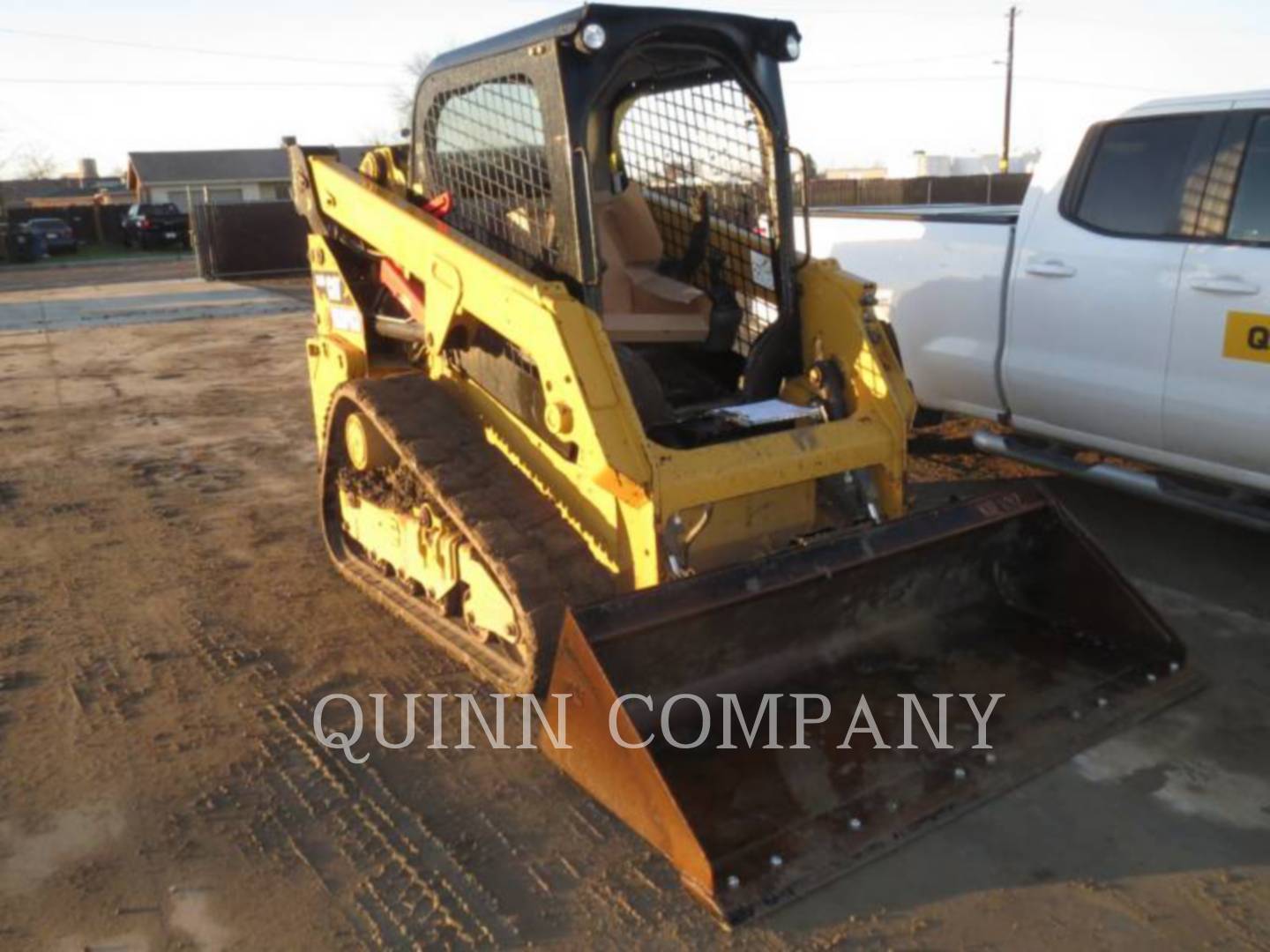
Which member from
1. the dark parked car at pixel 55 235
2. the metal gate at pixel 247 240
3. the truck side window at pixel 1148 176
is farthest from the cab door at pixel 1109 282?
the dark parked car at pixel 55 235

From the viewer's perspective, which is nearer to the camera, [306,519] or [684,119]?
[684,119]

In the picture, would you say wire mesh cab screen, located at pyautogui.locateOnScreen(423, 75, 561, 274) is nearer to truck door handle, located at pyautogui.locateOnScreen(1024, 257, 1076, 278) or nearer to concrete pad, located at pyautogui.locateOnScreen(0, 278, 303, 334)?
truck door handle, located at pyautogui.locateOnScreen(1024, 257, 1076, 278)

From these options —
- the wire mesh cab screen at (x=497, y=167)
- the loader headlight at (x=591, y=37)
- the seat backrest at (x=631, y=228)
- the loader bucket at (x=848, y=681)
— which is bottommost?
the loader bucket at (x=848, y=681)

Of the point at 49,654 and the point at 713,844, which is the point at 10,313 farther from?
the point at 713,844

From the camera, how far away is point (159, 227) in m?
34.8

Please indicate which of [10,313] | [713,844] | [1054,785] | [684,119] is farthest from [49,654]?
[10,313]

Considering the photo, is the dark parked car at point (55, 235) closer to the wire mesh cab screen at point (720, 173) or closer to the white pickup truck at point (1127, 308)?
the wire mesh cab screen at point (720, 173)

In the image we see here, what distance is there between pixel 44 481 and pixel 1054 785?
640 cm

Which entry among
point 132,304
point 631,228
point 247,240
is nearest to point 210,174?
point 247,240

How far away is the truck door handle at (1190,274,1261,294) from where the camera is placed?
4492 millimetres

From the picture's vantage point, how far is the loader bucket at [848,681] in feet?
10.2

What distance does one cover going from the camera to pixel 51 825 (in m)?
3.42

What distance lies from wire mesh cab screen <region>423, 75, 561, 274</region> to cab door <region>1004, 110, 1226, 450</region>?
2.54 meters

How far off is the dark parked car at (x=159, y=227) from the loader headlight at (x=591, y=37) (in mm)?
33993
